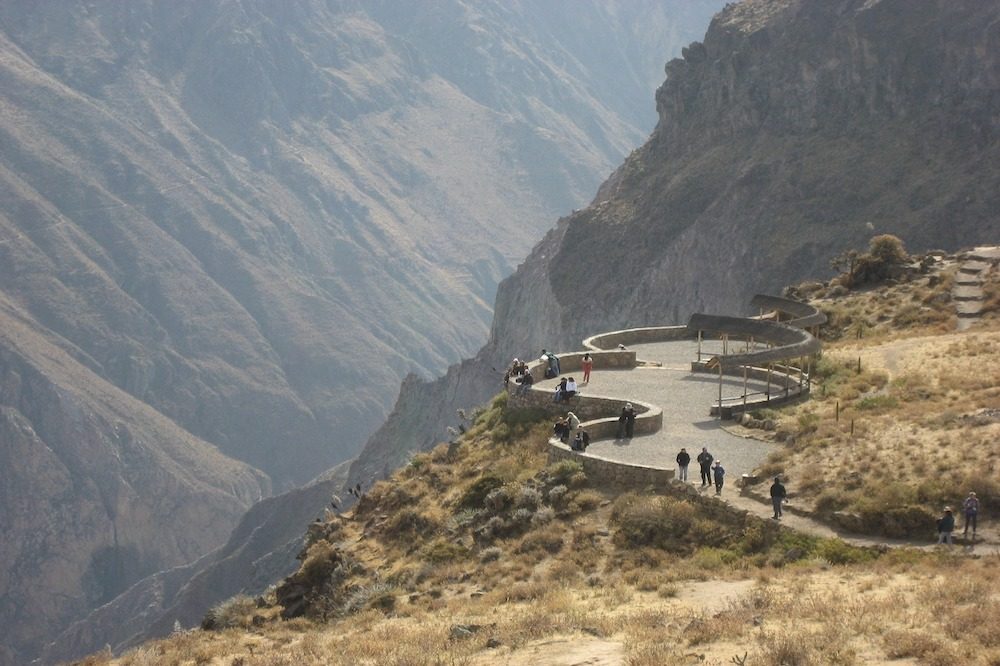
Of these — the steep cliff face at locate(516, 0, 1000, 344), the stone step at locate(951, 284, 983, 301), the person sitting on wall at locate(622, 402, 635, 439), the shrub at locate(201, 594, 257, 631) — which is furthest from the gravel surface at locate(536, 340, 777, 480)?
the steep cliff face at locate(516, 0, 1000, 344)

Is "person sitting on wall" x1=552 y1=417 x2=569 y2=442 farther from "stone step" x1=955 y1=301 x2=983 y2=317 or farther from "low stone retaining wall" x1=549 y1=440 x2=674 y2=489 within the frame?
"stone step" x1=955 y1=301 x2=983 y2=317

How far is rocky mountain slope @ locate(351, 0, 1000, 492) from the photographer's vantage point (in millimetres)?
92125

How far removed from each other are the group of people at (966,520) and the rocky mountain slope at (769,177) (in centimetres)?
6440

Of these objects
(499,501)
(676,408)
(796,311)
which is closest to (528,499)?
(499,501)

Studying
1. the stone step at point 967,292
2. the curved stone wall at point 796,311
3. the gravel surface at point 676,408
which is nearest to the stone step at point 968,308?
the stone step at point 967,292

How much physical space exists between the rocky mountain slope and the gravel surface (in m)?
49.7

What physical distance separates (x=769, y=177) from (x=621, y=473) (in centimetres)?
8077

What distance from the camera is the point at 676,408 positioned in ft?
103

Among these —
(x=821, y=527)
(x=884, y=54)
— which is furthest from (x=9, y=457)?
(x=821, y=527)

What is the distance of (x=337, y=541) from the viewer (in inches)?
1153

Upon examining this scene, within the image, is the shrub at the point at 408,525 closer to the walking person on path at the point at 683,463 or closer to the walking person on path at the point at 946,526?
the walking person on path at the point at 683,463

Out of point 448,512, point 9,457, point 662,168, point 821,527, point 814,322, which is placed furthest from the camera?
point 9,457

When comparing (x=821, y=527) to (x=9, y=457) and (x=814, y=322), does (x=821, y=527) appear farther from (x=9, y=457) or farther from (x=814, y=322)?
(x=9, y=457)

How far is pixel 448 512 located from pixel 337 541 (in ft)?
10.8
